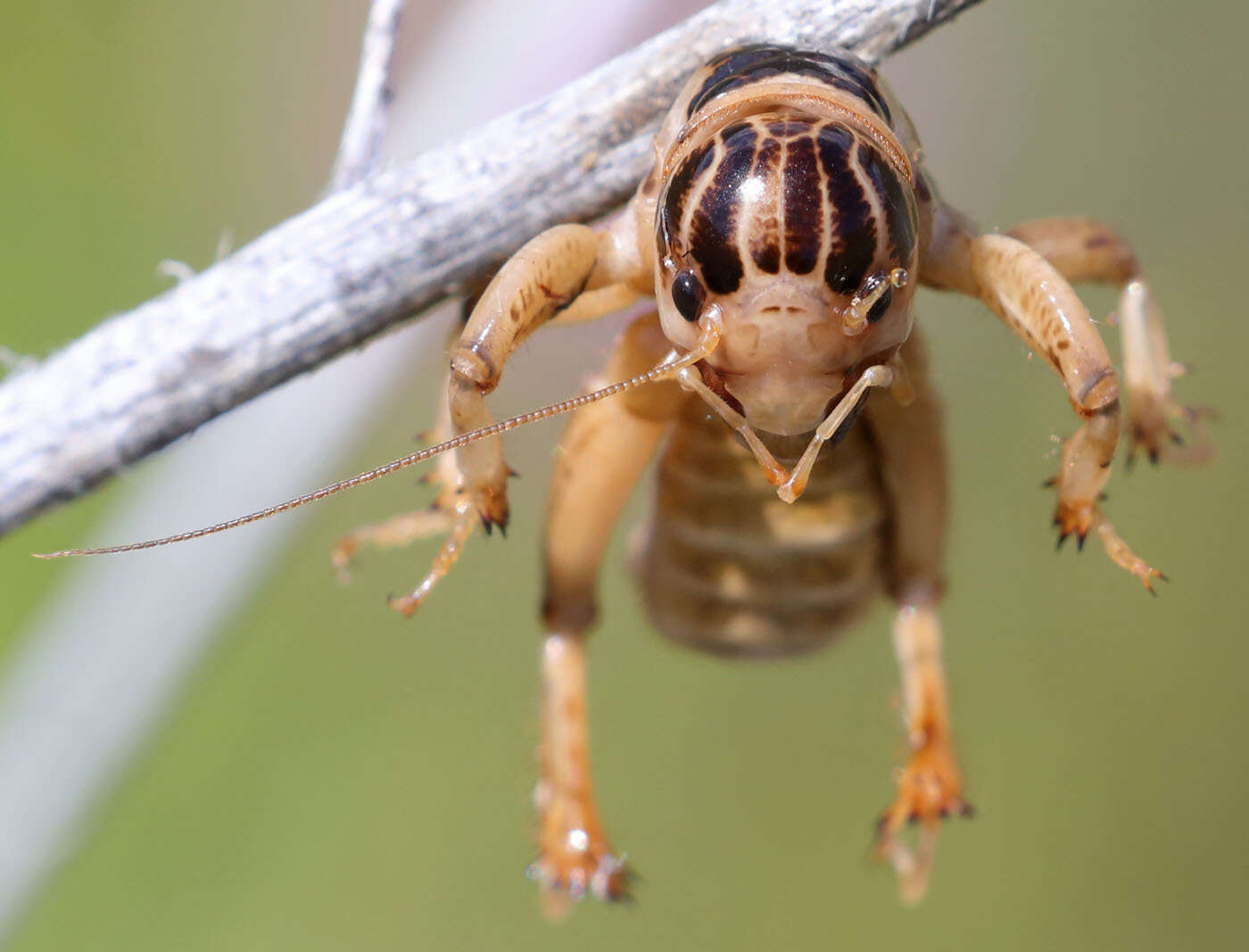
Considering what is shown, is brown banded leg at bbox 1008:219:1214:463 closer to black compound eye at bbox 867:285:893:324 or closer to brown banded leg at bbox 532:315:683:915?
black compound eye at bbox 867:285:893:324

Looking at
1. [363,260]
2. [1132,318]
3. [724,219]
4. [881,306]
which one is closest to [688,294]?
[724,219]

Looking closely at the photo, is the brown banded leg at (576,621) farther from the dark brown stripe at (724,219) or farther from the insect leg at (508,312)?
the dark brown stripe at (724,219)

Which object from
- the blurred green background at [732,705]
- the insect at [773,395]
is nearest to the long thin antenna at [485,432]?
the insect at [773,395]

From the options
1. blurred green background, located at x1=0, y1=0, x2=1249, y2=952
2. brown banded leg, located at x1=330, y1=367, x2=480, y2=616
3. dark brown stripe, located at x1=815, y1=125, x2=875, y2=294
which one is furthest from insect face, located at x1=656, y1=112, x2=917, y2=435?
blurred green background, located at x1=0, y1=0, x2=1249, y2=952

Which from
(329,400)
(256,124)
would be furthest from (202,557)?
(256,124)

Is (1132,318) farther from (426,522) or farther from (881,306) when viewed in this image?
(426,522)

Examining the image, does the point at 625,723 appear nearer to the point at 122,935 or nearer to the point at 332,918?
the point at 332,918
